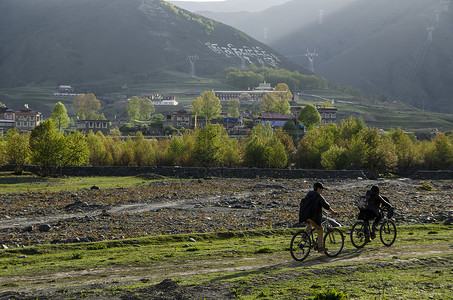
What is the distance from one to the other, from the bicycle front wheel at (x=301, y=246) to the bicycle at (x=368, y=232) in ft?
11.0

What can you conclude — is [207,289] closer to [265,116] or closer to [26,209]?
[26,209]

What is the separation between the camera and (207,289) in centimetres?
1739

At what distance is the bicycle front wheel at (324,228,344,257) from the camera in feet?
72.3

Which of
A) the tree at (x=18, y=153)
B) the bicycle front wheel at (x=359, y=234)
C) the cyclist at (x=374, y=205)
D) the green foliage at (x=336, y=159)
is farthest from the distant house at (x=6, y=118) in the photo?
the cyclist at (x=374, y=205)

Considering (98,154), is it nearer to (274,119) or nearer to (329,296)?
(274,119)

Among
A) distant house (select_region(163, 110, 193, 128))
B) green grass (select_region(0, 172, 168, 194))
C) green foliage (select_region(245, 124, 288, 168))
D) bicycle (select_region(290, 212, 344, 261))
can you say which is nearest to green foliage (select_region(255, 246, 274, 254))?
bicycle (select_region(290, 212, 344, 261))

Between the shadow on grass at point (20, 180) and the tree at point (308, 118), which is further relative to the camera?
the tree at point (308, 118)

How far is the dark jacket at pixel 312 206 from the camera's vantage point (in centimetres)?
2100

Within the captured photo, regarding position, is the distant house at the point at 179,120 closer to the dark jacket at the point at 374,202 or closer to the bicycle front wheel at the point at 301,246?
the dark jacket at the point at 374,202

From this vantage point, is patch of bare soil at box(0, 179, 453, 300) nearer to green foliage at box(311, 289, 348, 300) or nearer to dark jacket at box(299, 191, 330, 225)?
dark jacket at box(299, 191, 330, 225)

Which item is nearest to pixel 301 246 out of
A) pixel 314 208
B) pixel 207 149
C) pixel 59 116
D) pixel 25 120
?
pixel 314 208

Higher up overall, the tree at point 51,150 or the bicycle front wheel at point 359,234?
the tree at point 51,150

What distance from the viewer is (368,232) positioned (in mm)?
24047

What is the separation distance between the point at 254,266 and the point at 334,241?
392 centimetres
